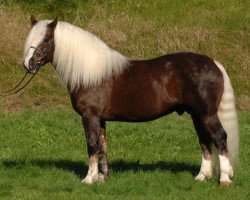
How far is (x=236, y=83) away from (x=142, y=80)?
35.6 feet

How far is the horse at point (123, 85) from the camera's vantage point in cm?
883

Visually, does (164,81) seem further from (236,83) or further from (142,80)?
(236,83)

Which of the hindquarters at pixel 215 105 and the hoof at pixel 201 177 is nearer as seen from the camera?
the hindquarters at pixel 215 105

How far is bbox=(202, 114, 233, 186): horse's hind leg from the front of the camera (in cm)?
879

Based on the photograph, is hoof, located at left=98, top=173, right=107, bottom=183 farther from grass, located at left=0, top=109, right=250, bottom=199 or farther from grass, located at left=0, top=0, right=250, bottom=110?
grass, located at left=0, top=0, right=250, bottom=110

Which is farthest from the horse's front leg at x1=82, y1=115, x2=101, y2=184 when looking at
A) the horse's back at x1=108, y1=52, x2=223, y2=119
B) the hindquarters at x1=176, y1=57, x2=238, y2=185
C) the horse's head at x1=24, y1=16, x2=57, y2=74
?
the hindquarters at x1=176, y1=57, x2=238, y2=185

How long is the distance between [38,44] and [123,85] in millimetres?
1289

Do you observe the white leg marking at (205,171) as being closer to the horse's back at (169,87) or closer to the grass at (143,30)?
the horse's back at (169,87)

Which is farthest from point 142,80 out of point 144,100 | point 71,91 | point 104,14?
point 104,14

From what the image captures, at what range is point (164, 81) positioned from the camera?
29.2ft

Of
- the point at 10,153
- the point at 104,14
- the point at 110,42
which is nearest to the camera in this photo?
the point at 10,153

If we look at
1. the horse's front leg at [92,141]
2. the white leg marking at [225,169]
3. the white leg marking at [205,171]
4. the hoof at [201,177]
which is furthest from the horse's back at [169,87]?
the hoof at [201,177]

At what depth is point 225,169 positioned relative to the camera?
347 inches

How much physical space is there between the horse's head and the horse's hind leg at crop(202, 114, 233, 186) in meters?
2.36
